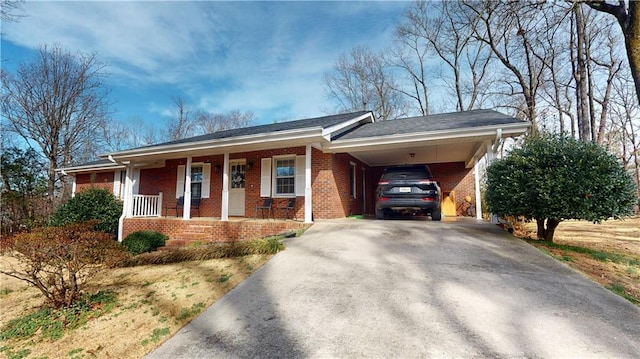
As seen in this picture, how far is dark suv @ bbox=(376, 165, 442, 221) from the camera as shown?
7.47 m

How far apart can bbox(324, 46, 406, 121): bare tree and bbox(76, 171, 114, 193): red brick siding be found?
18098mm

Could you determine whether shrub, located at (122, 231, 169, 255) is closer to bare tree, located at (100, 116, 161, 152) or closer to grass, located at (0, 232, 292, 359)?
grass, located at (0, 232, 292, 359)

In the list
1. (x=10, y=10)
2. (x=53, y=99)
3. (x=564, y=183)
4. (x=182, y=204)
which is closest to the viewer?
(x=564, y=183)

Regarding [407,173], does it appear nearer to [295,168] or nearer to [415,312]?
[295,168]

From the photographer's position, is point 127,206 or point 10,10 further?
point 127,206

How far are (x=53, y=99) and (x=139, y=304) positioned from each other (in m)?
17.9

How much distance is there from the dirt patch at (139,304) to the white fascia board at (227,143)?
3614 mm

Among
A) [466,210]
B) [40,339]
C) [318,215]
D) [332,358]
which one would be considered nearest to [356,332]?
[332,358]

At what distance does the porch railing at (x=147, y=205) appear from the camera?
10.9 metres

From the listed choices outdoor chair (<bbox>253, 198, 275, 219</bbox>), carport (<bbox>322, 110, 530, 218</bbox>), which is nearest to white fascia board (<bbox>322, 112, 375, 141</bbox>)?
carport (<bbox>322, 110, 530, 218</bbox>)

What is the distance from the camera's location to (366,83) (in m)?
24.7

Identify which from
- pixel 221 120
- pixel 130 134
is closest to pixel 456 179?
pixel 221 120

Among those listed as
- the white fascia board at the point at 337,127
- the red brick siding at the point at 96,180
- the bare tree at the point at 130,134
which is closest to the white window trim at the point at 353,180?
the white fascia board at the point at 337,127

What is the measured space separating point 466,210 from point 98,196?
1436 centimetres
